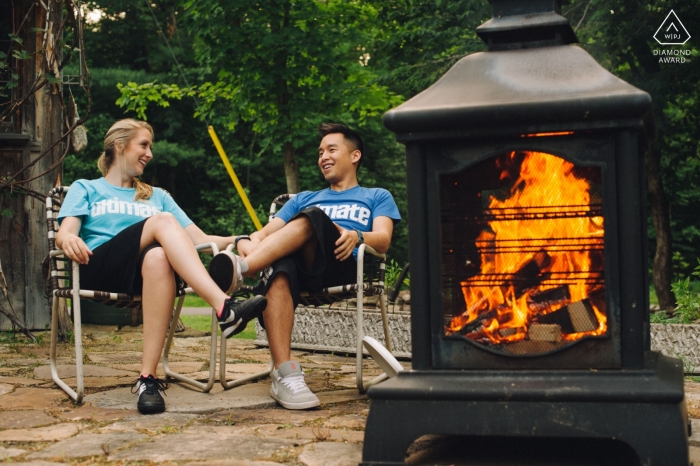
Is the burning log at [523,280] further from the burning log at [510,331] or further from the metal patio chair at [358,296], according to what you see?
the metal patio chair at [358,296]

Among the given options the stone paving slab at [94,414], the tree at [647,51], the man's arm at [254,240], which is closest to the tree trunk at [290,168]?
the tree at [647,51]

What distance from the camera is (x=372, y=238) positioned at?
3.46 m

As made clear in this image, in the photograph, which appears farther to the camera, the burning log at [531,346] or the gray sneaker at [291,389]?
the gray sneaker at [291,389]

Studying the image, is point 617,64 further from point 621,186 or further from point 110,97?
point 110,97

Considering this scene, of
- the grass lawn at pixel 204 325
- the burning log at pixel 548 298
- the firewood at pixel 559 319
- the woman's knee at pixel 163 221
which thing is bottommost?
the grass lawn at pixel 204 325

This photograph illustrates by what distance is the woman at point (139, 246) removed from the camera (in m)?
2.95

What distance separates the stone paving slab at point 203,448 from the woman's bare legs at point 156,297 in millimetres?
685

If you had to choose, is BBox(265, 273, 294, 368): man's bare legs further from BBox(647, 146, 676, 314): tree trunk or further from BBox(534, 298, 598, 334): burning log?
BBox(647, 146, 676, 314): tree trunk

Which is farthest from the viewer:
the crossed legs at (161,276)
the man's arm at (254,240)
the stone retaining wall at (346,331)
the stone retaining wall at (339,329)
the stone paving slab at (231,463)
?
the stone retaining wall at (339,329)

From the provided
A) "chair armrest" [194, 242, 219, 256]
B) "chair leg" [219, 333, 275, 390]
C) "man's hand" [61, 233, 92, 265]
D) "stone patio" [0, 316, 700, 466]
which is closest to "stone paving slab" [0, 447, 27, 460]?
"stone patio" [0, 316, 700, 466]

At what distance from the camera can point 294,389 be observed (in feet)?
9.74

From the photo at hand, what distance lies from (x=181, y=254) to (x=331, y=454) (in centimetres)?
118

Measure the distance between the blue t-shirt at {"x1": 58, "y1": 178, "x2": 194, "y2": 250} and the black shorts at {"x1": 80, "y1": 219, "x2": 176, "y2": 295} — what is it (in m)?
0.15

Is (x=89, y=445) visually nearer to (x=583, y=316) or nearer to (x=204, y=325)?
(x=583, y=316)
